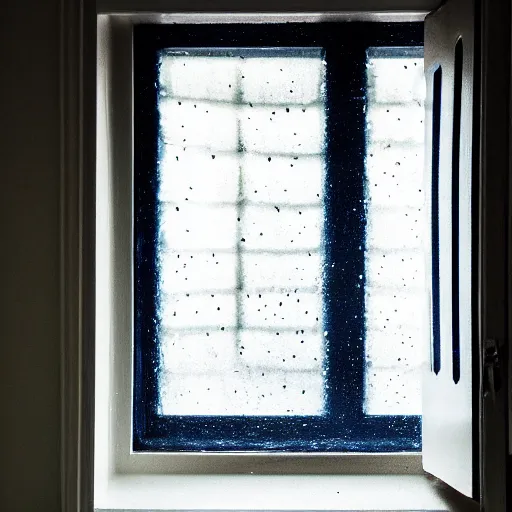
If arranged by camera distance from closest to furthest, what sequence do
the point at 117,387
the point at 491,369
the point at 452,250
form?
1. the point at 491,369
2. the point at 452,250
3. the point at 117,387

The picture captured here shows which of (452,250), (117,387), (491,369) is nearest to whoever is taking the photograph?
(491,369)

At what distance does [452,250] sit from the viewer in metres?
1.43

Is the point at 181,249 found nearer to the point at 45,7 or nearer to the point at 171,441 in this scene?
the point at 171,441

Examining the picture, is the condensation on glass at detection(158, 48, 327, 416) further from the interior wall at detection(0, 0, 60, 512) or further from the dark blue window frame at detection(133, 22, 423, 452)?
the interior wall at detection(0, 0, 60, 512)

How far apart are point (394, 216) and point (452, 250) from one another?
24cm

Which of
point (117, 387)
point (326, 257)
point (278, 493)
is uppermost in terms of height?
point (326, 257)

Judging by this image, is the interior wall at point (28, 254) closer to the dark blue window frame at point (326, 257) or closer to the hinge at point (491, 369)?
the dark blue window frame at point (326, 257)

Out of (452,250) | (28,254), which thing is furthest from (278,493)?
(28,254)

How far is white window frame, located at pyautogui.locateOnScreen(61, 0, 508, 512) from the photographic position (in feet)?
4.65

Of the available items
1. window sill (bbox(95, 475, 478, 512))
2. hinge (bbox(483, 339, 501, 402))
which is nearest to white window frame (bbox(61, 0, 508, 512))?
window sill (bbox(95, 475, 478, 512))

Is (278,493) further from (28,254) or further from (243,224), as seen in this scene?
(28,254)

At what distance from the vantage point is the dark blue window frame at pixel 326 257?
1.64 m

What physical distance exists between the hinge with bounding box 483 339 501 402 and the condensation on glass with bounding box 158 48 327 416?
1.45ft

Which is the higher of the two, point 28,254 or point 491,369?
point 28,254
